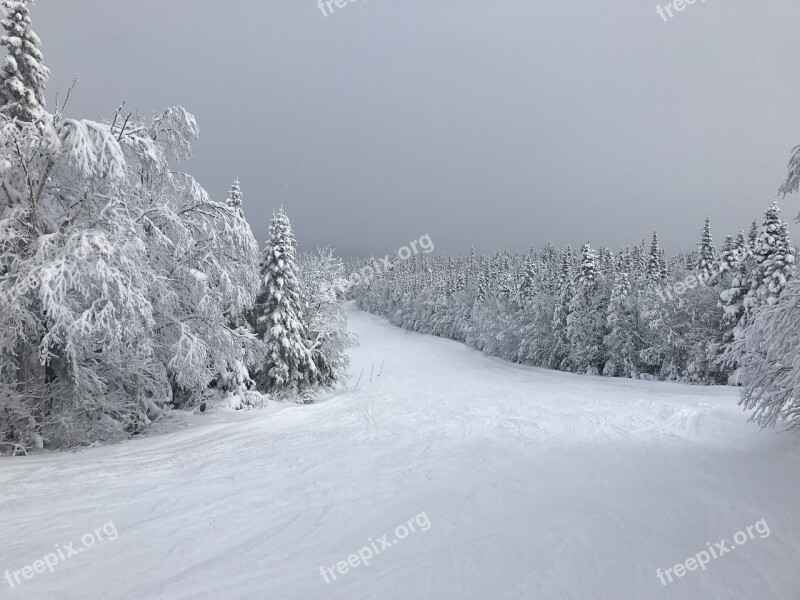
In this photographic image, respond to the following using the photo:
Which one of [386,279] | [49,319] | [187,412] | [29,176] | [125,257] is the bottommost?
[386,279]

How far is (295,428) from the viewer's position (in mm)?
12492

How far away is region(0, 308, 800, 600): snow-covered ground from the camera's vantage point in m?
4.56

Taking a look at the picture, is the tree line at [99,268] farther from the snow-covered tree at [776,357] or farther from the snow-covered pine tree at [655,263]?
the snow-covered pine tree at [655,263]

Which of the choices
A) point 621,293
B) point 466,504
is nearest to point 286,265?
point 466,504

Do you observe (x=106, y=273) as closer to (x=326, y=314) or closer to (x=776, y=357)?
(x=776, y=357)

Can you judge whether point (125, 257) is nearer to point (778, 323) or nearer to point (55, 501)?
point (55, 501)

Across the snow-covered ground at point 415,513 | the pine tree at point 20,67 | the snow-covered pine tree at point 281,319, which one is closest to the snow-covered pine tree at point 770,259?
the snow-covered ground at point 415,513

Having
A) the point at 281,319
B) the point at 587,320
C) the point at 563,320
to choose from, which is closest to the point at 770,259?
the point at 587,320

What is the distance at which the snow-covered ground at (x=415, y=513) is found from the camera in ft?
15.0

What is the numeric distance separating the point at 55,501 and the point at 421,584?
19.3ft

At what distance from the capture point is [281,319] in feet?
62.8

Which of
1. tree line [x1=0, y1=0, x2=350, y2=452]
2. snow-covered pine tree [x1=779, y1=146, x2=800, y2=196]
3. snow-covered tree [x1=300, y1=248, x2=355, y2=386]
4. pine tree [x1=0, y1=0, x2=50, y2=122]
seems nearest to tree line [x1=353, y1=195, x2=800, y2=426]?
snow-covered pine tree [x1=779, y1=146, x2=800, y2=196]

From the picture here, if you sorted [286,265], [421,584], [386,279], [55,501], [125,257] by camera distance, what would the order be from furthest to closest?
[386,279] < [286,265] < [125,257] < [55,501] < [421,584]

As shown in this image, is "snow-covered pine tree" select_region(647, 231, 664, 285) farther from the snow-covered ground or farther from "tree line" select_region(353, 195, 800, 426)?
the snow-covered ground
